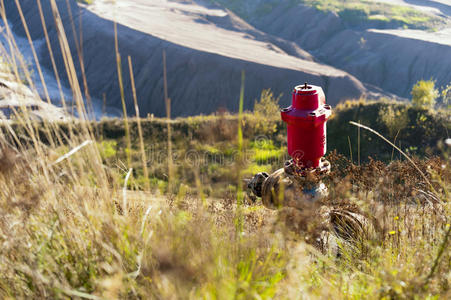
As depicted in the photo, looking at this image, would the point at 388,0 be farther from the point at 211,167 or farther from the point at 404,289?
the point at 404,289

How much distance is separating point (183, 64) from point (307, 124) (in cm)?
3011

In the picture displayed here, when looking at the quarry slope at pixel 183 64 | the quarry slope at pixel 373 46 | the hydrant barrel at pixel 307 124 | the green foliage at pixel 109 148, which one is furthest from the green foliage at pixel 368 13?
the hydrant barrel at pixel 307 124

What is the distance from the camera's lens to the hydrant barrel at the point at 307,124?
3277 mm

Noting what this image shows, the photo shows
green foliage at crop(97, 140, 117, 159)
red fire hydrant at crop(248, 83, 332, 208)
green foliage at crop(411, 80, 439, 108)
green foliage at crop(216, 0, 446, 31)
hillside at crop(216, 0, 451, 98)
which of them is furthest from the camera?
green foliage at crop(216, 0, 446, 31)

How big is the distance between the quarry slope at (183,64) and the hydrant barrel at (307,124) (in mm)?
24124

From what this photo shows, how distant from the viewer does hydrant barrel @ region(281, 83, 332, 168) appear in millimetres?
3277

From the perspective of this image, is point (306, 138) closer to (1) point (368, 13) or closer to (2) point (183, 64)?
(2) point (183, 64)

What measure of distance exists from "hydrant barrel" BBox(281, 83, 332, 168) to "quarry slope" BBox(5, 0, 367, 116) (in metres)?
24.1

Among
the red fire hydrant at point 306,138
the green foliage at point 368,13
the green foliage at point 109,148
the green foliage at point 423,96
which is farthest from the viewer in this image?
the green foliage at point 368,13

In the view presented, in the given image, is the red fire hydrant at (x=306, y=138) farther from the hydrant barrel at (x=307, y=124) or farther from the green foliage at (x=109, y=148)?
the green foliage at (x=109, y=148)

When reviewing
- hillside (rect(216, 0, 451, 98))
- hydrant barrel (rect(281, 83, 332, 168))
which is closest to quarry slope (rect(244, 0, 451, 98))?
hillside (rect(216, 0, 451, 98))

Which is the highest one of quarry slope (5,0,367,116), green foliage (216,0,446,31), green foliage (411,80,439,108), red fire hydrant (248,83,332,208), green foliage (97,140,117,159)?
red fire hydrant (248,83,332,208)

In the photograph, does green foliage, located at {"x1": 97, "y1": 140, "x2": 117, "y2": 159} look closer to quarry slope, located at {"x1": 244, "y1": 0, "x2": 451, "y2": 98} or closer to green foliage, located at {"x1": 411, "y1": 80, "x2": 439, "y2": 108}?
green foliage, located at {"x1": 411, "y1": 80, "x2": 439, "y2": 108}

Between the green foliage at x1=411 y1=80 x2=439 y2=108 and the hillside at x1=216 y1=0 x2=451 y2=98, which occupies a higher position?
the green foliage at x1=411 y1=80 x2=439 y2=108
